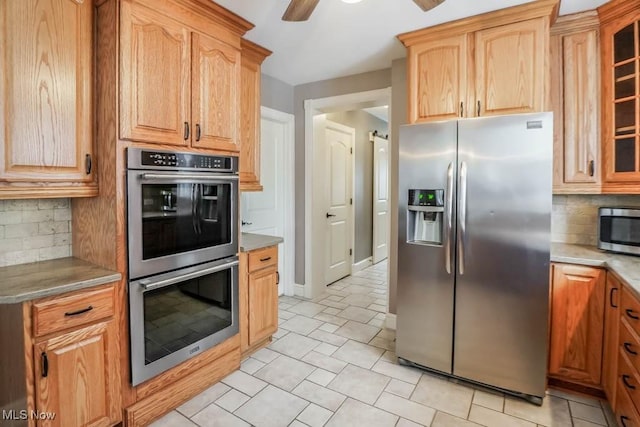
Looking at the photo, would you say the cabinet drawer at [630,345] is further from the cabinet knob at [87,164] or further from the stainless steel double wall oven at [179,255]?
the cabinet knob at [87,164]

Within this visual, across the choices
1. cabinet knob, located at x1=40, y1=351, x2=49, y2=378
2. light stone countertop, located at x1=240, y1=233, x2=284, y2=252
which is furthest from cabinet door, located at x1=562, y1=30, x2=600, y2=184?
cabinet knob, located at x1=40, y1=351, x2=49, y2=378

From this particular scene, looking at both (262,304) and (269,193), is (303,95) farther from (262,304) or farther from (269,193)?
(262,304)

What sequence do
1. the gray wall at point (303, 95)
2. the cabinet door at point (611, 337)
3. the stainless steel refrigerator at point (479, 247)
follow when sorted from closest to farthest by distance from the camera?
the cabinet door at point (611, 337) → the stainless steel refrigerator at point (479, 247) → the gray wall at point (303, 95)

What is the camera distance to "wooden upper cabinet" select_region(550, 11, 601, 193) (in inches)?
89.4

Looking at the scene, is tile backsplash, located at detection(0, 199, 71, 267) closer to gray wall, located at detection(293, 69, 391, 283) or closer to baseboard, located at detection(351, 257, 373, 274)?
gray wall, located at detection(293, 69, 391, 283)

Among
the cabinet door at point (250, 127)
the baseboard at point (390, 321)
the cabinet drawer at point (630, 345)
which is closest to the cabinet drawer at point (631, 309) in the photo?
the cabinet drawer at point (630, 345)

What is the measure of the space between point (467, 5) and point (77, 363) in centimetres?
297

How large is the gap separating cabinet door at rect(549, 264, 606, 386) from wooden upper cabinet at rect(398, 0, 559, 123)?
1087 mm

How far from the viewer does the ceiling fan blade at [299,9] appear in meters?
1.69

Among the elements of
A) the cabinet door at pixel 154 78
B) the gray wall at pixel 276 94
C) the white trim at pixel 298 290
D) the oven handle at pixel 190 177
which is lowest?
the white trim at pixel 298 290

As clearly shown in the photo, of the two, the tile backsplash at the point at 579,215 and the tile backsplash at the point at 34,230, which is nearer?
the tile backsplash at the point at 34,230

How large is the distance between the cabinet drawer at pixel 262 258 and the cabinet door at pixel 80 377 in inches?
40.6

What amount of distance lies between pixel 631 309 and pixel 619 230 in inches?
A: 28.6

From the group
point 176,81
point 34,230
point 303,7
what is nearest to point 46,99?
point 176,81
